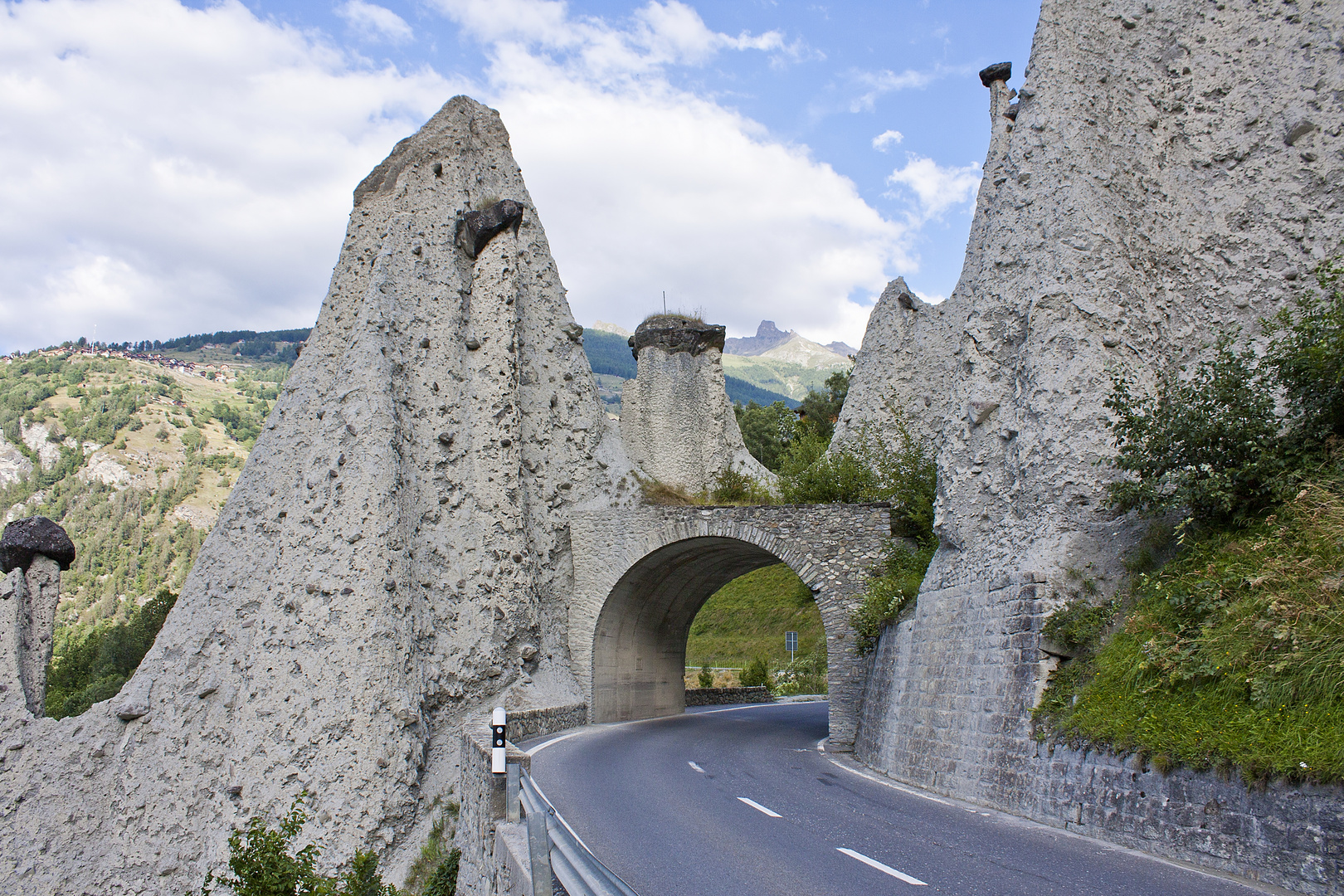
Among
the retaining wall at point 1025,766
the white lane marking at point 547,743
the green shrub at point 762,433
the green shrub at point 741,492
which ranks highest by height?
the green shrub at point 762,433

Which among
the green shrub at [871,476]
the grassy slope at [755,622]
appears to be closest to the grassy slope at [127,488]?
the grassy slope at [755,622]

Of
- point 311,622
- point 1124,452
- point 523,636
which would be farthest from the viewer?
point 523,636

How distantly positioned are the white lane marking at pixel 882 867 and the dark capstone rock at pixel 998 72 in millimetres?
19769

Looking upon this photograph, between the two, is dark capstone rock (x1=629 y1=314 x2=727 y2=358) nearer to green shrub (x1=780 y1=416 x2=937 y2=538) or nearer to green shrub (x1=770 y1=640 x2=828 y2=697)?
green shrub (x1=780 y1=416 x2=937 y2=538)

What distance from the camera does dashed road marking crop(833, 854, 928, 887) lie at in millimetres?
6035

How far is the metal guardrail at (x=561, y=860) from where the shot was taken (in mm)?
4047

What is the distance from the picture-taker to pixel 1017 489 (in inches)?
452

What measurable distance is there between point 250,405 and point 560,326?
6295 inches

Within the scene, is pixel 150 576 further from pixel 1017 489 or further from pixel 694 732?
pixel 1017 489

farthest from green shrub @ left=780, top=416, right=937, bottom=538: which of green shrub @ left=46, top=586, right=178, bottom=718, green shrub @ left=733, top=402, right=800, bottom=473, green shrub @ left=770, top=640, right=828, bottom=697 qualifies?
green shrub @ left=733, top=402, right=800, bottom=473

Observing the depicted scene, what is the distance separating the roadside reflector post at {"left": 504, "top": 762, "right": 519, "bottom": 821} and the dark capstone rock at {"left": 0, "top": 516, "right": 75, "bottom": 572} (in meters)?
11.6

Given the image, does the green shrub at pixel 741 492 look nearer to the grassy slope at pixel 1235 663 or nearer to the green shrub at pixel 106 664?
the grassy slope at pixel 1235 663

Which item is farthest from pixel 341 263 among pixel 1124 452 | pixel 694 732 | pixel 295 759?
pixel 1124 452

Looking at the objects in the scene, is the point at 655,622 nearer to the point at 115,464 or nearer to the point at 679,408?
the point at 679,408
